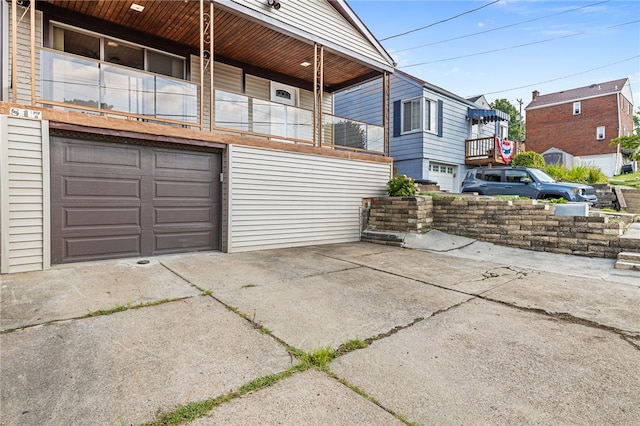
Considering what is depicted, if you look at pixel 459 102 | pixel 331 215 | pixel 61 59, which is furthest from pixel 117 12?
pixel 459 102

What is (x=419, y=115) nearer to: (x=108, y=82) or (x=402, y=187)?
(x=402, y=187)

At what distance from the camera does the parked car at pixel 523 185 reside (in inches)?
353

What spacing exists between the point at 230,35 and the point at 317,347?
739cm

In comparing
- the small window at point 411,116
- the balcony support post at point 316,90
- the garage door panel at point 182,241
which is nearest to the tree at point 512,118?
the small window at point 411,116

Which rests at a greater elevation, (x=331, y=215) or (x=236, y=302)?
(x=331, y=215)

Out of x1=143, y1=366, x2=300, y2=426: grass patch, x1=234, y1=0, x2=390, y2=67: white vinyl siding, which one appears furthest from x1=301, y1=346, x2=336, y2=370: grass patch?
x1=234, y1=0, x2=390, y2=67: white vinyl siding

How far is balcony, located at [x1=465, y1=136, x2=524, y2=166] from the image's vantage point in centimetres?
1377

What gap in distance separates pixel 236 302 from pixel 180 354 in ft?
3.79

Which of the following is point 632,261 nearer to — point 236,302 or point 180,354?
point 236,302

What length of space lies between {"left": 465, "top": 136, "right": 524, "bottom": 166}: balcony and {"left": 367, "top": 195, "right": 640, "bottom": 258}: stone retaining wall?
24.2ft

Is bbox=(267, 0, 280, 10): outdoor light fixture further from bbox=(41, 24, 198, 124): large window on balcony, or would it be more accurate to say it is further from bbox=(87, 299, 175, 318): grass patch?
bbox=(87, 299, 175, 318): grass patch

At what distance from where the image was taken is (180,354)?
240 centimetres

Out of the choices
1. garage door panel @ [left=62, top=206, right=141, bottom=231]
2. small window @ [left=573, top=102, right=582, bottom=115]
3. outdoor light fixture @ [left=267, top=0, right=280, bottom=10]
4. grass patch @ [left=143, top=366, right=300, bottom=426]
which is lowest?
grass patch @ [left=143, top=366, right=300, bottom=426]

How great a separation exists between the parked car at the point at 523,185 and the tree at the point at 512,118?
39.6 meters
